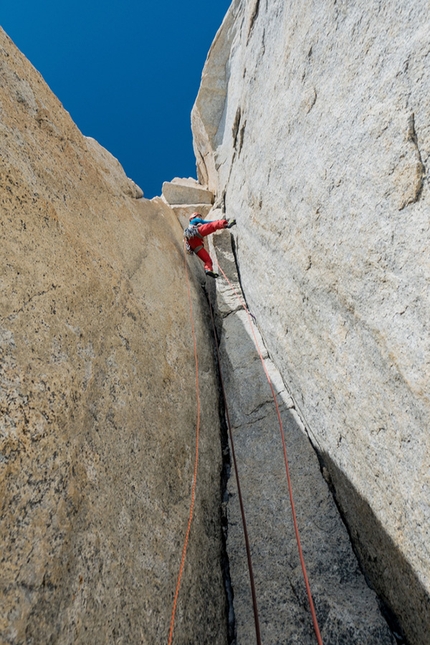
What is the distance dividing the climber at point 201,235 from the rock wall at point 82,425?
304 cm

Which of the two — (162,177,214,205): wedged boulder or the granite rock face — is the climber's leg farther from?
(162,177,214,205): wedged boulder

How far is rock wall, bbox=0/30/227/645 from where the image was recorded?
5.82ft

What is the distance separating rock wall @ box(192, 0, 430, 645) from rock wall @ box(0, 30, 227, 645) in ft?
4.92

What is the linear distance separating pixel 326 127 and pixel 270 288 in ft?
7.05

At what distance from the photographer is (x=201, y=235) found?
23.7 feet

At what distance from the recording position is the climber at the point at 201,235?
22.8 ft

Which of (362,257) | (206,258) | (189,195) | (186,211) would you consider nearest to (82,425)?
(362,257)

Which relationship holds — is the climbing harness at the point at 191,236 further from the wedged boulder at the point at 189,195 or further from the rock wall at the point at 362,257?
the wedged boulder at the point at 189,195

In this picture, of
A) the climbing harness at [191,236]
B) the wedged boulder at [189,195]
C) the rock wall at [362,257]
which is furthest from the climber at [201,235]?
the wedged boulder at [189,195]

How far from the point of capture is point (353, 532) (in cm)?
303

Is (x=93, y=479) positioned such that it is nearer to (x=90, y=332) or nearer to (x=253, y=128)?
(x=90, y=332)

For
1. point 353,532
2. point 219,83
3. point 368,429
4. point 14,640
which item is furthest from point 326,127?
point 219,83

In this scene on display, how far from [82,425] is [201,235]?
5.68 meters

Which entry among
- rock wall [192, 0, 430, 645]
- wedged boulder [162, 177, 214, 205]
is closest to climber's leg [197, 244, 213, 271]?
rock wall [192, 0, 430, 645]
